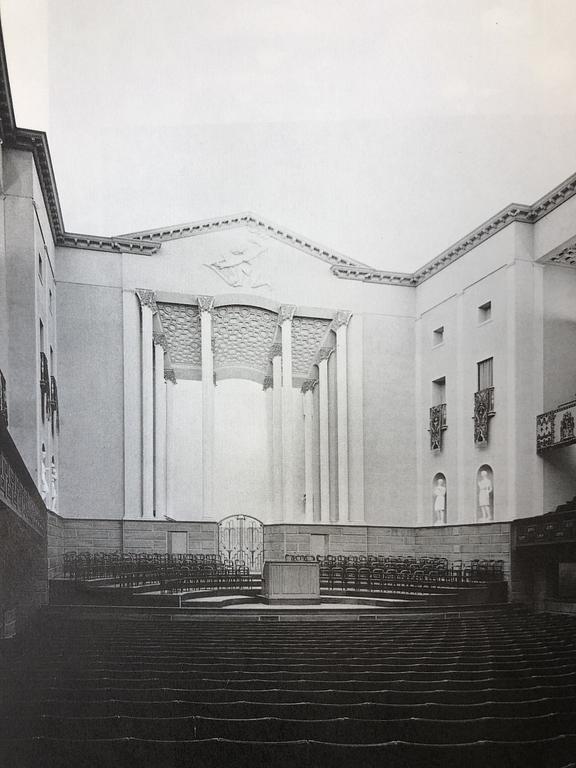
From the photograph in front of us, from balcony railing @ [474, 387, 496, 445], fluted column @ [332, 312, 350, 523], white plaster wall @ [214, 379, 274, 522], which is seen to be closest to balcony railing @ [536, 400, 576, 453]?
balcony railing @ [474, 387, 496, 445]

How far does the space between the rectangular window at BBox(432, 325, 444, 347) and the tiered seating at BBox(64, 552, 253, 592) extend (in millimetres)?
9862

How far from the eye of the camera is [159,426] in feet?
71.5

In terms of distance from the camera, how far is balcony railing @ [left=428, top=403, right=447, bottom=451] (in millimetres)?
22152

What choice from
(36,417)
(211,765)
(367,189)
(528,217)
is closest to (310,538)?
(36,417)

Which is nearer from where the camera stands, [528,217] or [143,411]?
[528,217]

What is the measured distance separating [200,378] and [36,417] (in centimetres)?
634

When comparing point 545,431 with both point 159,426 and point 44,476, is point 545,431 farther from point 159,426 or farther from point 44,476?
point 44,476

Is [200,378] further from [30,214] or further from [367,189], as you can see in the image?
[367,189]

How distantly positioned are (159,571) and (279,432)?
4718 millimetres

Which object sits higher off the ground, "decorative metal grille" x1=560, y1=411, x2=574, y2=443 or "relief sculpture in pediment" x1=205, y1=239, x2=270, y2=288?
"relief sculpture in pediment" x1=205, y1=239, x2=270, y2=288

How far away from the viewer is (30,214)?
609 inches

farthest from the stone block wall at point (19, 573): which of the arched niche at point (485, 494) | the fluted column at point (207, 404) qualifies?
the arched niche at point (485, 494)

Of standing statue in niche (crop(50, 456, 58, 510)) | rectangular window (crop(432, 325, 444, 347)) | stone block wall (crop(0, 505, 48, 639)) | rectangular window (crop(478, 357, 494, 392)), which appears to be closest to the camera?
stone block wall (crop(0, 505, 48, 639))

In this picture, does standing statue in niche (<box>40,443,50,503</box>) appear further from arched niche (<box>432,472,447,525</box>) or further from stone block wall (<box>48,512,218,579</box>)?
arched niche (<box>432,472,447,525</box>)
